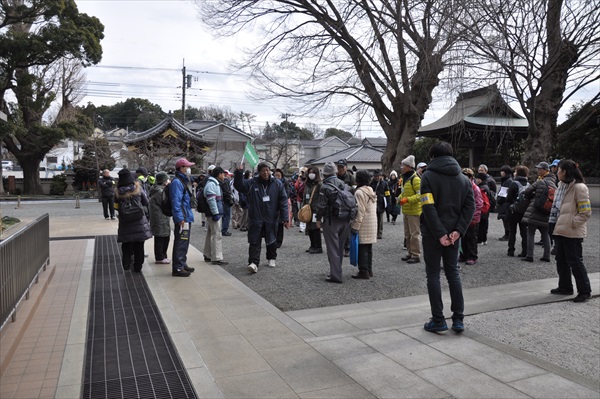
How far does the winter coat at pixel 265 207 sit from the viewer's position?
787 centimetres

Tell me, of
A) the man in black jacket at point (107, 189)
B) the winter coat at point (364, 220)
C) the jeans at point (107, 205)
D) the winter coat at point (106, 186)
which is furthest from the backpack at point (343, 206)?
the jeans at point (107, 205)

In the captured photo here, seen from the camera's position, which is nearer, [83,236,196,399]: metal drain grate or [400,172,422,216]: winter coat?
[83,236,196,399]: metal drain grate

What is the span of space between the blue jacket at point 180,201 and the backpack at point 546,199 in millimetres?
6028

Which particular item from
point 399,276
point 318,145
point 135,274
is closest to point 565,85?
point 399,276

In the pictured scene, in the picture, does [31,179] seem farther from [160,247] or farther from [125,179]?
[125,179]

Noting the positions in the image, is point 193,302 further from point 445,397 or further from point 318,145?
point 318,145

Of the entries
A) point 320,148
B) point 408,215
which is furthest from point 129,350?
point 320,148

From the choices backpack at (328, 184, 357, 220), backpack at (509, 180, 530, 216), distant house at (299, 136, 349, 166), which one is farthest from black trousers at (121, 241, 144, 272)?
distant house at (299, 136, 349, 166)

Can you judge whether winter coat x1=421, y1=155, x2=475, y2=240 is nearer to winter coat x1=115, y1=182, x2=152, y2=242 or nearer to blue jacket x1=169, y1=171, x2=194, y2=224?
blue jacket x1=169, y1=171, x2=194, y2=224

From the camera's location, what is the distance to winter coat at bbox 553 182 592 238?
612 cm

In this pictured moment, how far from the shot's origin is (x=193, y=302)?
20.1ft

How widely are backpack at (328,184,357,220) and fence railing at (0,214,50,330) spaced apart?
4.03 m

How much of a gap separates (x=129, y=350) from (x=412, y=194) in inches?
220

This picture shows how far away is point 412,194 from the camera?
27.7ft
